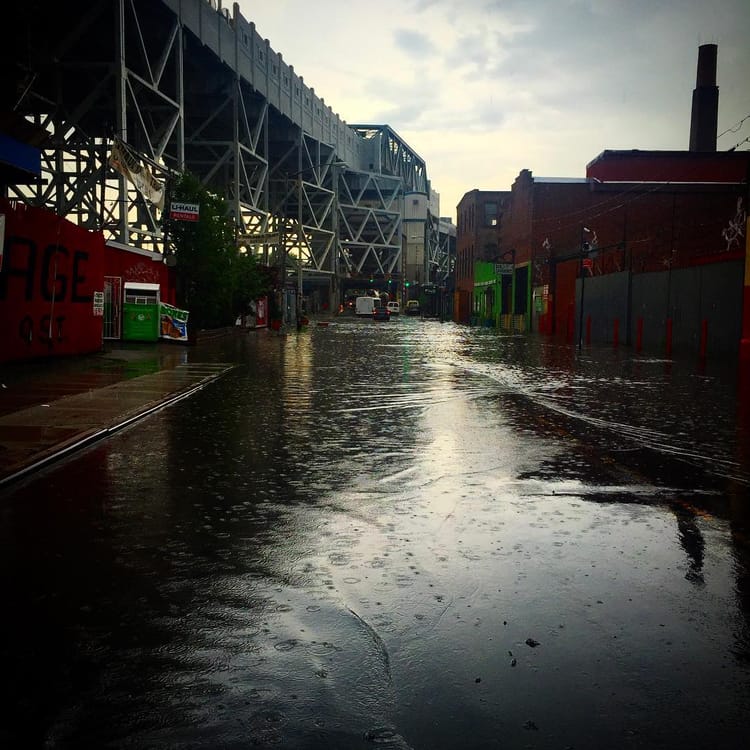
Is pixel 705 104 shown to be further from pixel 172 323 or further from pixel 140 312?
pixel 140 312

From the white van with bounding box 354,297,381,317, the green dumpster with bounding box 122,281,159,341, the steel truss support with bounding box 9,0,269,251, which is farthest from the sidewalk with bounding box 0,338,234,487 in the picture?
the white van with bounding box 354,297,381,317

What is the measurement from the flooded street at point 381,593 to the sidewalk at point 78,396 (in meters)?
0.53

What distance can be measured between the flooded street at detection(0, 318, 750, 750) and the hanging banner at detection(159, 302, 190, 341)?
824 inches

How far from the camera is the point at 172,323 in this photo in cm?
3147

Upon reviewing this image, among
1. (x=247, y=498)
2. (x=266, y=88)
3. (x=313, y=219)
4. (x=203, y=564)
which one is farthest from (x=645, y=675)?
(x=313, y=219)

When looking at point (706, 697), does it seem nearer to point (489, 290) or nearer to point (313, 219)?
point (489, 290)

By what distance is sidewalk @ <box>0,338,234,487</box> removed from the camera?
960cm

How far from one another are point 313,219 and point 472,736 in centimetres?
10137

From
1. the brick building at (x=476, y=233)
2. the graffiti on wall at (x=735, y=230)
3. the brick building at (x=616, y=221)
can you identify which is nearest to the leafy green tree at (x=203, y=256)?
the brick building at (x=616, y=221)

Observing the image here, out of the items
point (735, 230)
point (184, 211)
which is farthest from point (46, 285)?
point (735, 230)

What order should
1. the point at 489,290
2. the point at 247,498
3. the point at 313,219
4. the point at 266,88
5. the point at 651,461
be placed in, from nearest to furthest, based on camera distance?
the point at 247,498, the point at 651,461, the point at 266,88, the point at 489,290, the point at 313,219

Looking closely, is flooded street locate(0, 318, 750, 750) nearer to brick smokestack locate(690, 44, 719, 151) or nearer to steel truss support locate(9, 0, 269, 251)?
steel truss support locate(9, 0, 269, 251)

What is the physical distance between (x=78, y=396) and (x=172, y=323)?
17.4 m

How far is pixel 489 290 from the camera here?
78.4 m
